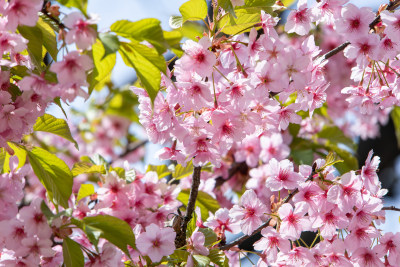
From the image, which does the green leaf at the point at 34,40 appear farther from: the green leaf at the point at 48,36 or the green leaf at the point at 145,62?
the green leaf at the point at 145,62

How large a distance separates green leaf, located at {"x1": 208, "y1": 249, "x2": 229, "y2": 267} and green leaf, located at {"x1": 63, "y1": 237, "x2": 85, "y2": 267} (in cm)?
49

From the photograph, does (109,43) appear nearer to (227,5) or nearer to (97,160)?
(227,5)

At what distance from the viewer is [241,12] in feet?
5.54

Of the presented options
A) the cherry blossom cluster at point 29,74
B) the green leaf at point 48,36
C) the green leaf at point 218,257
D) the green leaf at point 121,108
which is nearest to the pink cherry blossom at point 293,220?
the green leaf at point 218,257

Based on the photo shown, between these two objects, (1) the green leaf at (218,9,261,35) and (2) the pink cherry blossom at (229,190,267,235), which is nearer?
(1) the green leaf at (218,9,261,35)

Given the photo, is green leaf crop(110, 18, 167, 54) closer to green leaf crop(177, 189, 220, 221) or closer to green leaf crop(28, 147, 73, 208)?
green leaf crop(28, 147, 73, 208)

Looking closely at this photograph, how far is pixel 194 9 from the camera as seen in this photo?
5.52 ft

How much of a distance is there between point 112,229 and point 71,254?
148 millimetres

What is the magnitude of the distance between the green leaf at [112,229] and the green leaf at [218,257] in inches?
15.5

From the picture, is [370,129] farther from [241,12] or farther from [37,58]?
[37,58]

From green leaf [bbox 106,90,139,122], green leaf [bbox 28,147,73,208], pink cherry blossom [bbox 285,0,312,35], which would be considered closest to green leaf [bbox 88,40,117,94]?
green leaf [bbox 28,147,73,208]

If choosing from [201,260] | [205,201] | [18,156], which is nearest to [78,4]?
[18,156]

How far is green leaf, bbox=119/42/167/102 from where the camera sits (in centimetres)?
146

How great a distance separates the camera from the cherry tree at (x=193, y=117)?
1.44m
